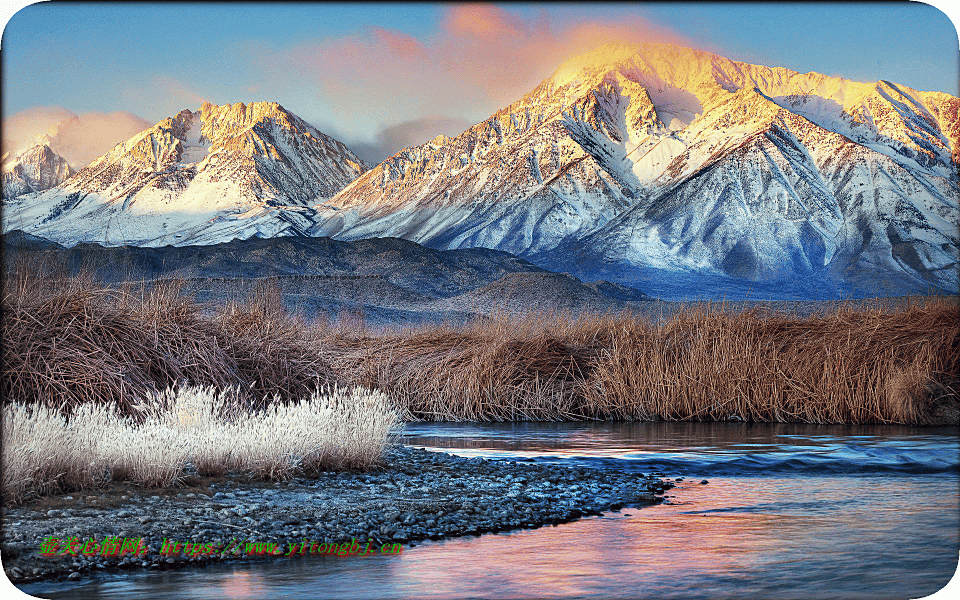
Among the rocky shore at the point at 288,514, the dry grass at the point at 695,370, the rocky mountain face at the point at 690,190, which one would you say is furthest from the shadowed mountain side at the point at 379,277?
the rocky shore at the point at 288,514

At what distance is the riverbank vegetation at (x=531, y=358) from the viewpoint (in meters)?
12.1

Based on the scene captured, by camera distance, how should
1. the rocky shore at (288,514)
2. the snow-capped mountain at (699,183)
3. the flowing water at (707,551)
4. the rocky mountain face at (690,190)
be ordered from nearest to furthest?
the flowing water at (707,551)
the rocky shore at (288,514)
the rocky mountain face at (690,190)
the snow-capped mountain at (699,183)

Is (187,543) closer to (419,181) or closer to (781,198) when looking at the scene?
(781,198)

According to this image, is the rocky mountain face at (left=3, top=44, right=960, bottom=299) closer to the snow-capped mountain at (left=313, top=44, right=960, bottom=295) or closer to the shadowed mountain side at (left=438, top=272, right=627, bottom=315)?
the snow-capped mountain at (left=313, top=44, right=960, bottom=295)

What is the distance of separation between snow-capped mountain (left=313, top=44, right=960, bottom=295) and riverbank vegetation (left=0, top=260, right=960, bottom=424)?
2949 inches

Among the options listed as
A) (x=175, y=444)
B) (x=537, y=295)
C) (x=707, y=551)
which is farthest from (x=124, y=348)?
(x=537, y=295)

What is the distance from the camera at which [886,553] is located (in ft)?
25.2

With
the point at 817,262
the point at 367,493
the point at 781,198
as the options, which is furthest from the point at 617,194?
the point at 367,493

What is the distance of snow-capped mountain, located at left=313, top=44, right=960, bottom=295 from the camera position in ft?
386

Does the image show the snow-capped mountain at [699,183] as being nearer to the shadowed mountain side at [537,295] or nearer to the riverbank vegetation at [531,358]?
the shadowed mountain side at [537,295]

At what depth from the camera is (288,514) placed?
27.3 feet

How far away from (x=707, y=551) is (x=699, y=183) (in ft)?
431

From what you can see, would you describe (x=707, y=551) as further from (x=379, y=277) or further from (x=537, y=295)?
(x=379, y=277)

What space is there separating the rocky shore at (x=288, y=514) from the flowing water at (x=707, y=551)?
9.7 inches
